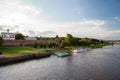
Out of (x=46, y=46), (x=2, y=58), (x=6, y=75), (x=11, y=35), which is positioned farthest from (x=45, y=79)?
(x=11, y=35)

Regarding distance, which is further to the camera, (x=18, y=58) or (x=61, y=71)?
(x=18, y=58)

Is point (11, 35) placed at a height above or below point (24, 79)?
above

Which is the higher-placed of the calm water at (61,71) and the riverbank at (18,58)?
the riverbank at (18,58)

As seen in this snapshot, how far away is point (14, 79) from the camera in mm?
28328

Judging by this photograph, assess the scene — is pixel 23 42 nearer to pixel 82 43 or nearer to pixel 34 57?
pixel 34 57

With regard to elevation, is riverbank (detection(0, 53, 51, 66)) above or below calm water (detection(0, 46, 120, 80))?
above

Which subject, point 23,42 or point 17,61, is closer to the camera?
point 17,61

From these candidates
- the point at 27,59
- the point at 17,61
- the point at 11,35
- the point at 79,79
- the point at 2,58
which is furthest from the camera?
the point at 11,35

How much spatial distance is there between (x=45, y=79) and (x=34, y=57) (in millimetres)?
29866

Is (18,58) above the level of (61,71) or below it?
above

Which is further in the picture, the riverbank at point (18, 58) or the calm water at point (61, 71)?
the riverbank at point (18, 58)

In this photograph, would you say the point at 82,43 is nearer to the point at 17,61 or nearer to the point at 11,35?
the point at 11,35

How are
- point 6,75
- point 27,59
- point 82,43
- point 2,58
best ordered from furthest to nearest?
1. point 82,43
2. point 27,59
3. point 2,58
4. point 6,75

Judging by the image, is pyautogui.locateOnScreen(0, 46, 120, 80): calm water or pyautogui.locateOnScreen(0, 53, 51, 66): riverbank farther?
pyautogui.locateOnScreen(0, 53, 51, 66): riverbank
